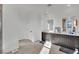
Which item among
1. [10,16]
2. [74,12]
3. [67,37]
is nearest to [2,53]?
[10,16]

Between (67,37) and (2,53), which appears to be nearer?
(2,53)

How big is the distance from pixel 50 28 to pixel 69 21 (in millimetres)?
254

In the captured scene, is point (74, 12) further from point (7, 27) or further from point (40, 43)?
point (7, 27)

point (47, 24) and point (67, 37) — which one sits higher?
point (47, 24)

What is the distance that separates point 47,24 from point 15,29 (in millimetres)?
410

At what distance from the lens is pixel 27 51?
1.42 metres

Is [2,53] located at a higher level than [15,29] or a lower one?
lower

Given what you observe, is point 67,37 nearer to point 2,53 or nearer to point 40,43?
point 40,43

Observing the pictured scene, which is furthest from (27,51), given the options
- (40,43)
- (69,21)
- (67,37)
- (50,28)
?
(69,21)
